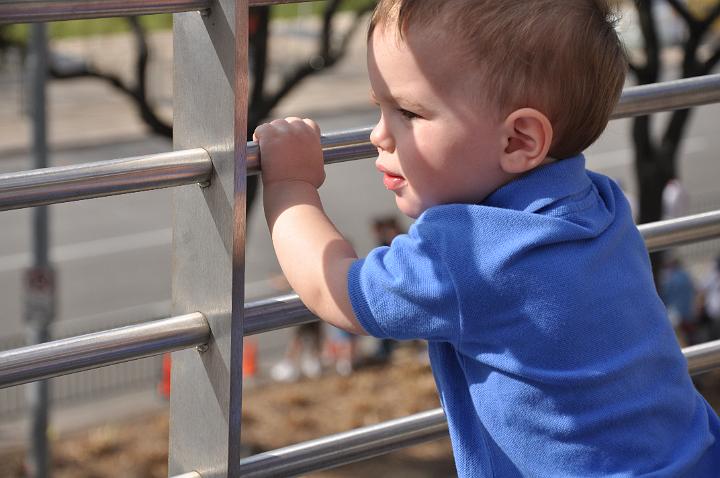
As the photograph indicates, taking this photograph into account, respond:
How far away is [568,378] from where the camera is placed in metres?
1.70

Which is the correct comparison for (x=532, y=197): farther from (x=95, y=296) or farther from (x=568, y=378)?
(x=95, y=296)

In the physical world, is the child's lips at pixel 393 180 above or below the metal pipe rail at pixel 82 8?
below

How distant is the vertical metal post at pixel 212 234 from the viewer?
72.5 inches

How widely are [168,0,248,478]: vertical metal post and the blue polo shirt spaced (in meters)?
0.25

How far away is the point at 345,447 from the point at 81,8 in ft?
2.89

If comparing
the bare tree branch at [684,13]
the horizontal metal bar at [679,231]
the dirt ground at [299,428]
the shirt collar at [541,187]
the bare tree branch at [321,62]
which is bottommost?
the dirt ground at [299,428]

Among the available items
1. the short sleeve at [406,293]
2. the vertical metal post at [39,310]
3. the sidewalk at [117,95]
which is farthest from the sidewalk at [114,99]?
the short sleeve at [406,293]

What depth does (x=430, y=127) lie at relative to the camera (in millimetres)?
1731

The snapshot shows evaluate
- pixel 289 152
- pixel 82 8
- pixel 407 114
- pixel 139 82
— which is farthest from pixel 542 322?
pixel 139 82

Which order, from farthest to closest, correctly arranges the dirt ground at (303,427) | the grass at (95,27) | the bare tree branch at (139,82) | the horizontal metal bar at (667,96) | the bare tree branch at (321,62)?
the grass at (95,27) < the dirt ground at (303,427) < the bare tree branch at (321,62) < the bare tree branch at (139,82) < the horizontal metal bar at (667,96)

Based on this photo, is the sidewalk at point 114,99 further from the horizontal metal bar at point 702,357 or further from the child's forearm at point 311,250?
the child's forearm at point 311,250

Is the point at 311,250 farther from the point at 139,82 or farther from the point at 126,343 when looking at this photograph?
the point at 139,82

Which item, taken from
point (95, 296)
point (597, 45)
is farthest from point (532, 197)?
point (95, 296)

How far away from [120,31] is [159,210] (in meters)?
5.15
